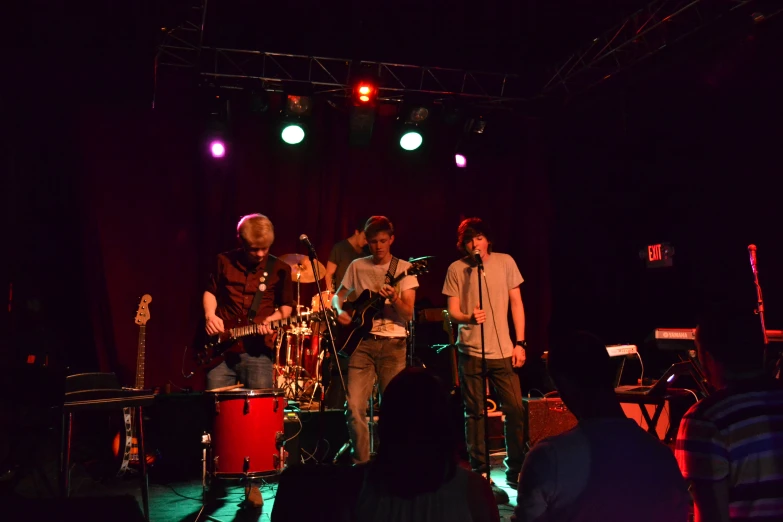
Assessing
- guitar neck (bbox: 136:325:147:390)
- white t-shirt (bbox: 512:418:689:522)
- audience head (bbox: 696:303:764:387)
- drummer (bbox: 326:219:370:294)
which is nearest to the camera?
white t-shirt (bbox: 512:418:689:522)

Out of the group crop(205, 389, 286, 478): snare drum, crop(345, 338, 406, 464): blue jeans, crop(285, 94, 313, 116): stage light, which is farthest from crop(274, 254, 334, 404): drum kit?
crop(205, 389, 286, 478): snare drum

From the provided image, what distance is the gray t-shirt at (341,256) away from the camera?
8008 mm

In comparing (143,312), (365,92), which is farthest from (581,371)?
(365,92)

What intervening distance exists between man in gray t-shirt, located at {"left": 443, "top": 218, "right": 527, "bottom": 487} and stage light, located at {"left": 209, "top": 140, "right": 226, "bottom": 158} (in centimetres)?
397

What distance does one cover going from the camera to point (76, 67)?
24.5 ft

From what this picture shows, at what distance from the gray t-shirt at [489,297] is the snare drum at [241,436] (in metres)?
1.82

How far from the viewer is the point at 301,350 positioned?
26.0 feet

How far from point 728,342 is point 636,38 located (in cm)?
567

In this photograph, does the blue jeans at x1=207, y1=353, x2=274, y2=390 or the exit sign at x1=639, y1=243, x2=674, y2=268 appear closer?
the blue jeans at x1=207, y1=353, x2=274, y2=390

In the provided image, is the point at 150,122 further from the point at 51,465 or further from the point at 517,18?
the point at 517,18

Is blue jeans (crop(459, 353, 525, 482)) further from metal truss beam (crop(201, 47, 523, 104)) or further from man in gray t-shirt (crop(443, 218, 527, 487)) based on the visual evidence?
metal truss beam (crop(201, 47, 523, 104))

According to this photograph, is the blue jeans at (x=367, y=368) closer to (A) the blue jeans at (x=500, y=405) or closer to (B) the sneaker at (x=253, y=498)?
(A) the blue jeans at (x=500, y=405)

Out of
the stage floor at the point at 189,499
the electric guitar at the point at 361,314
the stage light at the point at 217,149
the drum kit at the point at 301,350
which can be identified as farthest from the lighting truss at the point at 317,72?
the stage floor at the point at 189,499

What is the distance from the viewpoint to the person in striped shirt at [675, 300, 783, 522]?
6.76 ft
